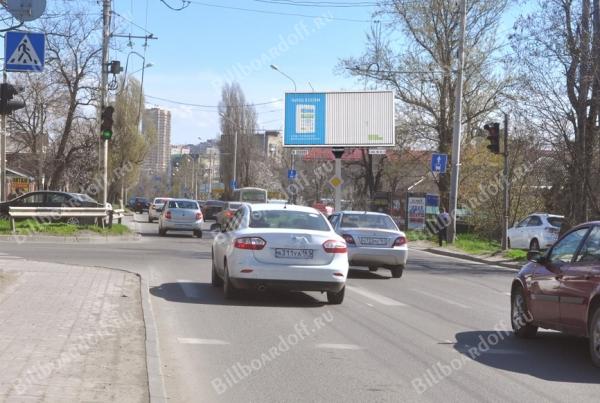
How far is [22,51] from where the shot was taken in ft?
40.1

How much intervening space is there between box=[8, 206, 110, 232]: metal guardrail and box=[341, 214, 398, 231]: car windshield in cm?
1238

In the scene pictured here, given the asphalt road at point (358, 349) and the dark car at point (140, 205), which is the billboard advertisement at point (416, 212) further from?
the dark car at point (140, 205)

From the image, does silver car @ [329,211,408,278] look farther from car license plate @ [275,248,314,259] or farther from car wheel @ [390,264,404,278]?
car license plate @ [275,248,314,259]

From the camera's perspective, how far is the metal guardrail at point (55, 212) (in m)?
25.2

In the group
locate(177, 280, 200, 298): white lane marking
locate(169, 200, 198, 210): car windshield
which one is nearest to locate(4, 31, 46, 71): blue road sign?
locate(177, 280, 200, 298): white lane marking

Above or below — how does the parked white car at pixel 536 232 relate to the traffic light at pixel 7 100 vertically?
below

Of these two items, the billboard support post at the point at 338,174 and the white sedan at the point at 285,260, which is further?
the billboard support post at the point at 338,174

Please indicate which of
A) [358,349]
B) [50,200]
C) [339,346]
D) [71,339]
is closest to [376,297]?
[339,346]

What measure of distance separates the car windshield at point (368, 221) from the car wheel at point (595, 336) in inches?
373

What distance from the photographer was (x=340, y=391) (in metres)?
6.60

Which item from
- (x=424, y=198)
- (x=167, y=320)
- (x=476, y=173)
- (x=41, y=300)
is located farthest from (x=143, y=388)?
→ (x=476, y=173)

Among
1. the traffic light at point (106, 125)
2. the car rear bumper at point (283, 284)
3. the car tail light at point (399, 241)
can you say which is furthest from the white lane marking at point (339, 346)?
the traffic light at point (106, 125)

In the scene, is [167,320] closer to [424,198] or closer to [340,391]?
[340,391]

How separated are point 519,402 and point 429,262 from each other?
17022 mm
